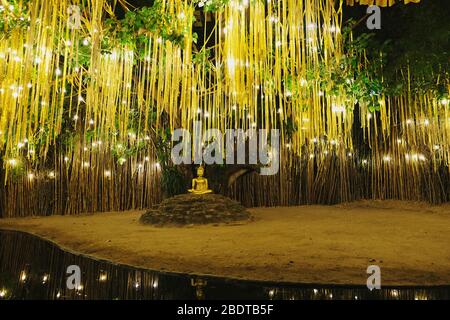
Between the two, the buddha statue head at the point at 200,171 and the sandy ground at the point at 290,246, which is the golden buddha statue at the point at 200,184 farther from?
the sandy ground at the point at 290,246

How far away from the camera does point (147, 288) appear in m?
2.41

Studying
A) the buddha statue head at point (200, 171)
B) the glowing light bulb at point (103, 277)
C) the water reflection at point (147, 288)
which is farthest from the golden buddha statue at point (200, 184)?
the glowing light bulb at point (103, 277)

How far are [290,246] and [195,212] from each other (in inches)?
98.1

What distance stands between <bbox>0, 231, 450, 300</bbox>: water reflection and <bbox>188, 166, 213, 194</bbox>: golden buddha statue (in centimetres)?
341

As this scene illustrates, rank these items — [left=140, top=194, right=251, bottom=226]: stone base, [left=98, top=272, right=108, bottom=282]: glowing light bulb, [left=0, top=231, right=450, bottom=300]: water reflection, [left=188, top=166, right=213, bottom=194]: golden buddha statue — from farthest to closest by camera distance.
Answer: [left=188, top=166, right=213, bottom=194]: golden buddha statue < [left=140, top=194, right=251, bottom=226]: stone base < [left=98, top=272, right=108, bottom=282]: glowing light bulb < [left=0, top=231, right=450, bottom=300]: water reflection

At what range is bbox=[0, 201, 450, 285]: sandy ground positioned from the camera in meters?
2.68

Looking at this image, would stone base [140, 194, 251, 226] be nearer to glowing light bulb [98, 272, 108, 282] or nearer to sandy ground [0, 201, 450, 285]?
sandy ground [0, 201, 450, 285]

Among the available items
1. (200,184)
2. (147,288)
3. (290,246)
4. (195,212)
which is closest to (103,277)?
(147,288)

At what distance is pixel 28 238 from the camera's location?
4.80 meters

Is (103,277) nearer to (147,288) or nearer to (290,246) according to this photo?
(147,288)

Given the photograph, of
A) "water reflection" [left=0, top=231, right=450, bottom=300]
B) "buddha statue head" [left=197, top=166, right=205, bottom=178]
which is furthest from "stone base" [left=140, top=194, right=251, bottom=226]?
"water reflection" [left=0, top=231, right=450, bottom=300]
